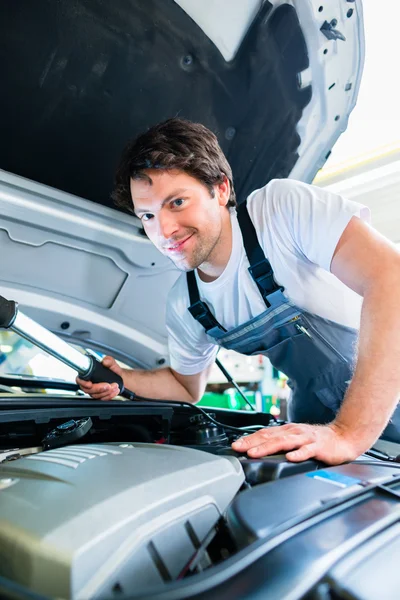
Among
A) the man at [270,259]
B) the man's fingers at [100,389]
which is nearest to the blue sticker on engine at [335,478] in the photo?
the man at [270,259]

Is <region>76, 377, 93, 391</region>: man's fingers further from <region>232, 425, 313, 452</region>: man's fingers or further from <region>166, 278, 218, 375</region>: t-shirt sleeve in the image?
<region>232, 425, 313, 452</region>: man's fingers

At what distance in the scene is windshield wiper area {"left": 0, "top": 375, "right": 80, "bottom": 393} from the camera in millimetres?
1441

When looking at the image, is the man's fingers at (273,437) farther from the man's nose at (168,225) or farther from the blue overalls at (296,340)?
the man's nose at (168,225)

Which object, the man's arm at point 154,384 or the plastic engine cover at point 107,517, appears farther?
the man's arm at point 154,384

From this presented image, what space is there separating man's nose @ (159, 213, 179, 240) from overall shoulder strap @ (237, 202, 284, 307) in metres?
0.19

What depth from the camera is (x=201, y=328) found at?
5.16 ft

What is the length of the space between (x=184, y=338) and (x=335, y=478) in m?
0.93

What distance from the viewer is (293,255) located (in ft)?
4.26

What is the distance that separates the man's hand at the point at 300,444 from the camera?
2.77ft

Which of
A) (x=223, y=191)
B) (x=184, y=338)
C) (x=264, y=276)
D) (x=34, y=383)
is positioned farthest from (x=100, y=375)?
(x=223, y=191)

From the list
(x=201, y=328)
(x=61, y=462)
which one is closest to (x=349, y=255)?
(x=201, y=328)

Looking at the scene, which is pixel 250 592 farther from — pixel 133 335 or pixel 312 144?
pixel 312 144

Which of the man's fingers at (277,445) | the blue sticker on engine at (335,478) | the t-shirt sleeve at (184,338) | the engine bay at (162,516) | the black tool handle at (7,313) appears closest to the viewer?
the engine bay at (162,516)

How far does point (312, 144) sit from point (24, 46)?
0.93 metres
